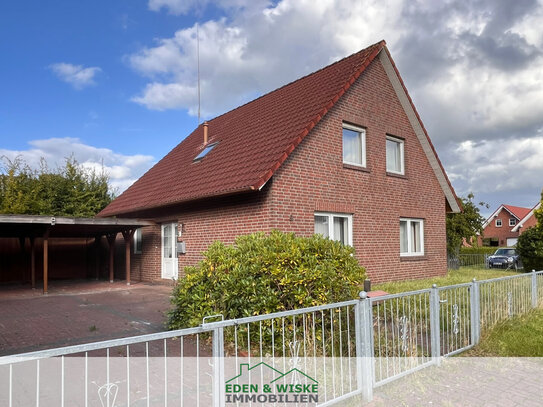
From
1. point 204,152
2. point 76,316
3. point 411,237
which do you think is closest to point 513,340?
point 76,316

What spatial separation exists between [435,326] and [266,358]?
2.16 m

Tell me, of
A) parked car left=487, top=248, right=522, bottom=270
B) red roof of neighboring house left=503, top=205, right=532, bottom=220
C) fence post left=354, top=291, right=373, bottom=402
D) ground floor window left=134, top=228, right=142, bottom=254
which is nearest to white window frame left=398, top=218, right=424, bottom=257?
ground floor window left=134, top=228, right=142, bottom=254

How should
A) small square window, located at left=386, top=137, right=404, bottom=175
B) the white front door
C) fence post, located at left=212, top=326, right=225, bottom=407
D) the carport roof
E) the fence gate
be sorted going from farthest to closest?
small square window, located at left=386, top=137, right=404, bottom=175 → the white front door → the carport roof → the fence gate → fence post, located at left=212, top=326, right=225, bottom=407

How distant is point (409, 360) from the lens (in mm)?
5000

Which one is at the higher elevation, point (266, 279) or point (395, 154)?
point (395, 154)

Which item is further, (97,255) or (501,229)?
(501,229)

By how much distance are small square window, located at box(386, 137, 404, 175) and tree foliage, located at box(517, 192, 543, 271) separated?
8160 millimetres

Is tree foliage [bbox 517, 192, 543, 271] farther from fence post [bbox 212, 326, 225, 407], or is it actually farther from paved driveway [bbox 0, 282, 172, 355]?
fence post [bbox 212, 326, 225, 407]

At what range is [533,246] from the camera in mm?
18844

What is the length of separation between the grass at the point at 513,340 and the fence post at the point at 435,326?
2.79ft

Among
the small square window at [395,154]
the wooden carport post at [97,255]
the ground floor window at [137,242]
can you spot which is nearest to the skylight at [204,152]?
the ground floor window at [137,242]

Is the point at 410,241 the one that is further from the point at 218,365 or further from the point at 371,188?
the point at 218,365

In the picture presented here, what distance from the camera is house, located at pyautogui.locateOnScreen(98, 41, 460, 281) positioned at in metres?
11.0
